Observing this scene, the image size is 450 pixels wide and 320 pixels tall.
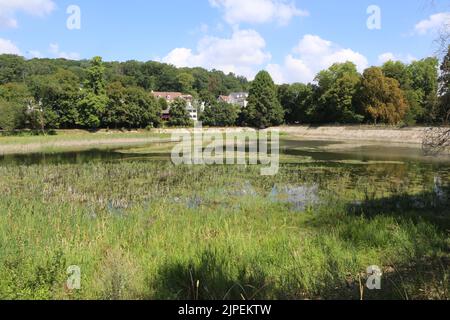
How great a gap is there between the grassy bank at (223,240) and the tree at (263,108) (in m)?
64.2

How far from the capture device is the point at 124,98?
221ft

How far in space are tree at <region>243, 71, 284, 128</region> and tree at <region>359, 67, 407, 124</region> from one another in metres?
21.5

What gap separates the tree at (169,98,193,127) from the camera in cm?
7644

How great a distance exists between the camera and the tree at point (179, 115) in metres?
76.4

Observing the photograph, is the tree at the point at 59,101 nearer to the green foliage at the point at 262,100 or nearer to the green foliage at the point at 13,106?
the green foliage at the point at 262,100

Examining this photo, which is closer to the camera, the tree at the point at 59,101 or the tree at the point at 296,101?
the tree at the point at 59,101

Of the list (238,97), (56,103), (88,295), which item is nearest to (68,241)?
(88,295)

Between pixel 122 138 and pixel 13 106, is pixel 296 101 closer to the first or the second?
pixel 122 138

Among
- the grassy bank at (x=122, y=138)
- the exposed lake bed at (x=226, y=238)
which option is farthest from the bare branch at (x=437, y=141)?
the grassy bank at (x=122, y=138)

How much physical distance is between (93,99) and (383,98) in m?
45.8

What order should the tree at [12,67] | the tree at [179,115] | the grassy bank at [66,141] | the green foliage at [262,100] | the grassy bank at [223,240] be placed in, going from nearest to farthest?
the grassy bank at [223,240] < the grassy bank at [66,141] < the green foliage at [262,100] < the tree at [179,115] < the tree at [12,67]

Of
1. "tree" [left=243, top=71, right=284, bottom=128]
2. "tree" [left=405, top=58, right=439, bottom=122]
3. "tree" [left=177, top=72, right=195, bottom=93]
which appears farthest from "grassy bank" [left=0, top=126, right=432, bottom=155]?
"tree" [left=177, top=72, right=195, bottom=93]
